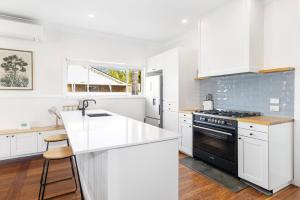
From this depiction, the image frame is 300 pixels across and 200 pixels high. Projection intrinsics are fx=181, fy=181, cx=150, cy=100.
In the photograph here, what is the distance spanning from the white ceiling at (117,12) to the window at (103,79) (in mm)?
961

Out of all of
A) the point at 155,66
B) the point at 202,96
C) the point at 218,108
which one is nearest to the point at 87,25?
the point at 155,66

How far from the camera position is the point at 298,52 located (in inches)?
93.8

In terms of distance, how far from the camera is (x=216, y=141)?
2.86 metres

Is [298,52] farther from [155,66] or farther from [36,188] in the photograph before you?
[36,188]

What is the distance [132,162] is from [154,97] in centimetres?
298

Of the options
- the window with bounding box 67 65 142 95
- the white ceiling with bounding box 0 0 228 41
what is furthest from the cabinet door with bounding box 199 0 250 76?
the window with bounding box 67 65 142 95

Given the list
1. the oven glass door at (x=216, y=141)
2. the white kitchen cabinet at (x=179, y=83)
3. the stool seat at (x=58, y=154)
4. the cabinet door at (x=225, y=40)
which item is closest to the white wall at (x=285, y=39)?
A: the cabinet door at (x=225, y=40)

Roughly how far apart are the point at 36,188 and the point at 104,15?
2.96 metres

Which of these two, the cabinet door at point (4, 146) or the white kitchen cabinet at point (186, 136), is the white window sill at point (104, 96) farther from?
the white kitchen cabinet at point (186, 136)

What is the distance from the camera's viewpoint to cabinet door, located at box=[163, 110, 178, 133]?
12.3 ft

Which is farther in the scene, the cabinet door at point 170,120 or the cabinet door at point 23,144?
the cabinet door at point 170,120

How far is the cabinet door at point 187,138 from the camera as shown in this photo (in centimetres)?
340

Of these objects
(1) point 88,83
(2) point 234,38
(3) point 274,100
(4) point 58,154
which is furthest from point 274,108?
(1) point 88,83

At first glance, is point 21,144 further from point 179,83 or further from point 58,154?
point 179,83
